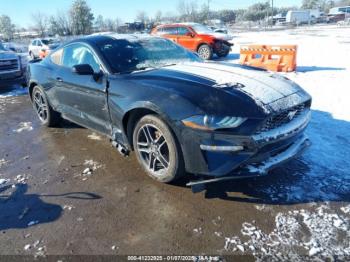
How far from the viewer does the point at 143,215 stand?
304 cm

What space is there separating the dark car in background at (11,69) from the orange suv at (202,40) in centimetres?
661

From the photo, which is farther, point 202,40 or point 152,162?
point 202,40

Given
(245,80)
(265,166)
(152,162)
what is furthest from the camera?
(152,162)

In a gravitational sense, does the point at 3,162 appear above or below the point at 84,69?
below

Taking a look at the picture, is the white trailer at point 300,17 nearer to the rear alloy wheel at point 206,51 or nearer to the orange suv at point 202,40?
the orange suv at point 202,40

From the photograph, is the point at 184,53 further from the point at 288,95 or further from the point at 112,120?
the point at 288,95

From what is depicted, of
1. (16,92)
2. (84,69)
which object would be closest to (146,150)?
(84,69)

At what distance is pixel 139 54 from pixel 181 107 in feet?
5.01

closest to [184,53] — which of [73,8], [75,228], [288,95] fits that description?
[288,95]

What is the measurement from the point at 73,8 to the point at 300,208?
211ft

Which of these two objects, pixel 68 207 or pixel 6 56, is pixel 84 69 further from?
pixel 6 56

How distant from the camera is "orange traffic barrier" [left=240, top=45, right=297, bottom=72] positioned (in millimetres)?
10336

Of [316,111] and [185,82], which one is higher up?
[185,82]

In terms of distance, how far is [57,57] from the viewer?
198 inches
